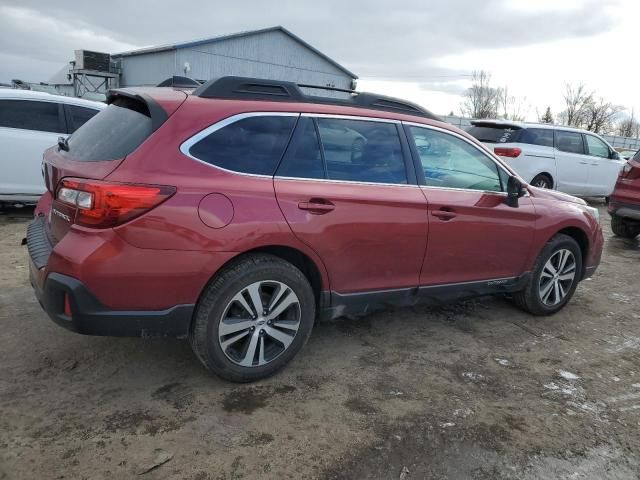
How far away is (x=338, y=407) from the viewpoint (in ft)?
9.98

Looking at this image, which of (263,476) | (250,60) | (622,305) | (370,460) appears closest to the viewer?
(263,476)

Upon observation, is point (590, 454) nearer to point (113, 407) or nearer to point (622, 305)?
point (113, 407)

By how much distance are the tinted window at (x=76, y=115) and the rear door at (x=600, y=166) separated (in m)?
10.1

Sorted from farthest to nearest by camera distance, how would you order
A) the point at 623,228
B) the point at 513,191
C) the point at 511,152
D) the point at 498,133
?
the point at 498,133 < the point at 511,152 < the point at 623,228 < the point at 513,191

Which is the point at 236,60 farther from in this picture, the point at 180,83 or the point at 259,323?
the point at 259,323

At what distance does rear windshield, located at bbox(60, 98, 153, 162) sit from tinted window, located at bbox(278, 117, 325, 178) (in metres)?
0.79

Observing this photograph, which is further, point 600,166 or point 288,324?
point 600,166

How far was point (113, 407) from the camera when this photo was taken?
2.90 m

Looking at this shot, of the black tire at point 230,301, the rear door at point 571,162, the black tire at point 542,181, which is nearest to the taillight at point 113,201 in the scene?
the black tire at point 230,301

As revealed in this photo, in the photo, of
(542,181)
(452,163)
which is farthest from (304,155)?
(542,181)

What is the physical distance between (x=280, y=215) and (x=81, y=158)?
117 centimetres

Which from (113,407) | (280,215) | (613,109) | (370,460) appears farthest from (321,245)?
(613,109)

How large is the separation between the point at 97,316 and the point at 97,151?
928 mm

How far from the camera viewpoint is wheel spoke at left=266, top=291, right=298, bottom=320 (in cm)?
314
